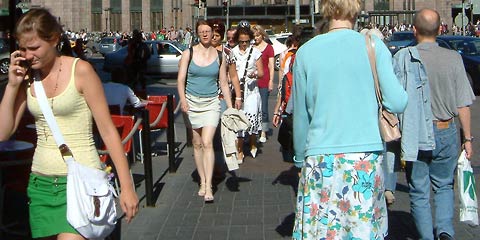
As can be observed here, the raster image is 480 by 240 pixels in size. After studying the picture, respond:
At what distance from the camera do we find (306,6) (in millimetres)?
70562

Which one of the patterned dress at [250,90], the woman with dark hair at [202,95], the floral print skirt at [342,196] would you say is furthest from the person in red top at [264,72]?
the floral print skirt at [342,196]

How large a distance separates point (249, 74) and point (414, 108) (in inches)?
236

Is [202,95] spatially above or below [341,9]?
below

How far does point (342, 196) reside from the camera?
4.58 m

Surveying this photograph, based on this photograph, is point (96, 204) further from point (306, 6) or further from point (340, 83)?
point (306, 6)

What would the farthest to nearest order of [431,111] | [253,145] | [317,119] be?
[253,145], [431,111], [317,119]

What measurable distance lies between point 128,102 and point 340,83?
7.53 m

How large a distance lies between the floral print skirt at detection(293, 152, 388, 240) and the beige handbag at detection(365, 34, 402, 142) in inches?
11.3

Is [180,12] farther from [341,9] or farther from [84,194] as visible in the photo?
[84,194]

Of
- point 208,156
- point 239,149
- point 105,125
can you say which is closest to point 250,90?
point 239,149

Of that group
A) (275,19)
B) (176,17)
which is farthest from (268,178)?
(176,17)

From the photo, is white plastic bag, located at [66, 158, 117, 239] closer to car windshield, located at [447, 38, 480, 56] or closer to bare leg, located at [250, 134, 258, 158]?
bare leg, located at [250, 134, 258, 158]

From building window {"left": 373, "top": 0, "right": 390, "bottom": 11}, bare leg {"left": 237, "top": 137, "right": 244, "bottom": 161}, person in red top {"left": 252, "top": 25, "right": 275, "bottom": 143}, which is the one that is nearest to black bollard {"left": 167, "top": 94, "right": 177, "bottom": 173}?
bare leg {"left": 237, "top": 137, "right": 244, "bottom": 161}

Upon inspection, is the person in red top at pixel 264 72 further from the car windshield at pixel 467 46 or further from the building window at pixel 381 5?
the building window at pixel 381 5
